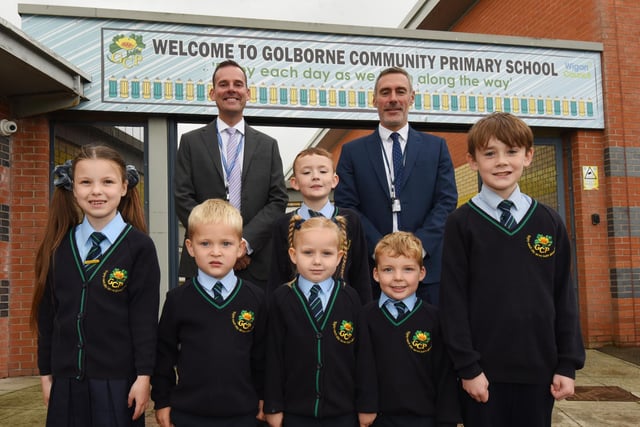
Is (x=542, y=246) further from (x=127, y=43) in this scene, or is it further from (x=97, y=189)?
(x=127, y=43)

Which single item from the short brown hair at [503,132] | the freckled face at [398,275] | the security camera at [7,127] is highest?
the security camera at [7,127]

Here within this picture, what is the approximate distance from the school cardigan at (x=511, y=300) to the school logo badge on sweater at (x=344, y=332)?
0.44 metres

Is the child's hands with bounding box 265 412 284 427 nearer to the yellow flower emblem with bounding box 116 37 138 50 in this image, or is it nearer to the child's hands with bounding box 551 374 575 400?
the child's hands with bounding box 551 374 575 400

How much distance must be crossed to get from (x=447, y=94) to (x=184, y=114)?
3.43 m

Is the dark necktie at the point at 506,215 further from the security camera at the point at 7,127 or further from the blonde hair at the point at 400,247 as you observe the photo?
the security camera at the point at 7,127

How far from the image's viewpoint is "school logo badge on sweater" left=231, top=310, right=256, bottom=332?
2.46 m

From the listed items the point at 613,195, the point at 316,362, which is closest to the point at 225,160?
the point at 316,362

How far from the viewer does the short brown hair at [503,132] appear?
2424mm

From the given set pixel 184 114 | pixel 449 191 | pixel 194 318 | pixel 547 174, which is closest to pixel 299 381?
pixel 194 318

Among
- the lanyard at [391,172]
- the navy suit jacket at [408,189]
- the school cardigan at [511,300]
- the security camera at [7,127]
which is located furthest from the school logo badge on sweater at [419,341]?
the security camera at [7,127]

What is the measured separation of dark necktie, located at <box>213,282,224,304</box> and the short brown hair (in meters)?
1.40

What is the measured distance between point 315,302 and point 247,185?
3.86 feet

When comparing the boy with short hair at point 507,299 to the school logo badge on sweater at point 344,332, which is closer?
the boy with short hair at point 507,299

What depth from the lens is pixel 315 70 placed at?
22.0 ft
